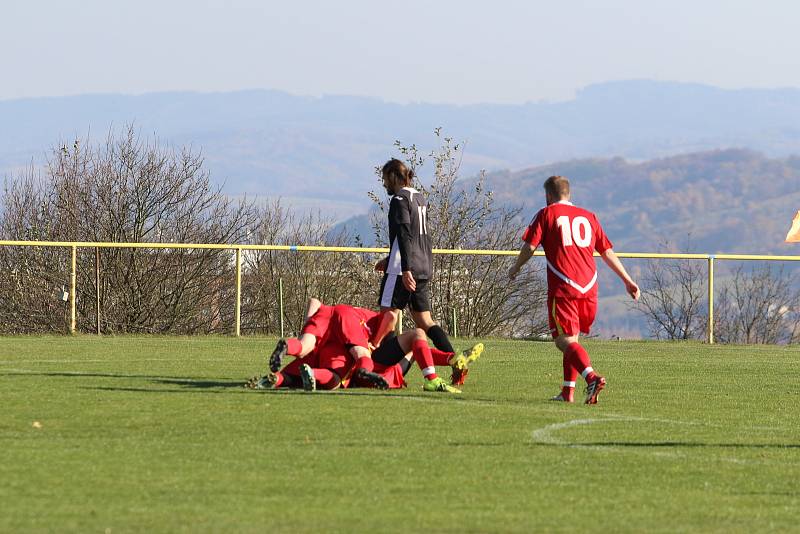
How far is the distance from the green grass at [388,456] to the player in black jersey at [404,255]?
2.13 ft

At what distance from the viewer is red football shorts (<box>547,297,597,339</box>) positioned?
12516 mm

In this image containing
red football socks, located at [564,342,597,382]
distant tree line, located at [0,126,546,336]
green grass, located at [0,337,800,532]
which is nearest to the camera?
green grass, located at [0,337,800,532]

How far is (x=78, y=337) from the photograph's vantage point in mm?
23562

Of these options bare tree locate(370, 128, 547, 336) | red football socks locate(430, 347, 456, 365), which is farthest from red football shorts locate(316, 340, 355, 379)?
bare tree locate(370, 128, 547, 336)

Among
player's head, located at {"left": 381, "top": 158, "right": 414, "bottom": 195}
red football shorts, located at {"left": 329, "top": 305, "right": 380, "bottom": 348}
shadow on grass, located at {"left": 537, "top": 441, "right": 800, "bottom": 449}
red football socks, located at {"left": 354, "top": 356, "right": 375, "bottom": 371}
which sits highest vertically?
player's head, located at {"left": 381, "top": 158, "right": 414, "bottom": 195}

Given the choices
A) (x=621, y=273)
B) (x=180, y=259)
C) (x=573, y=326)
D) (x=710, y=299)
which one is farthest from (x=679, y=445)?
(x=180, y=259)

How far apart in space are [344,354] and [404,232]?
1099 mm

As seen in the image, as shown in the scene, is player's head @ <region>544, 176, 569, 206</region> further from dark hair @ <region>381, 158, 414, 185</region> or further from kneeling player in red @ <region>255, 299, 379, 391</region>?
kneeling player in red @ <region>255, 299, 379, 391</region>

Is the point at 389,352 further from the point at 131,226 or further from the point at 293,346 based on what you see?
the point at 131,226

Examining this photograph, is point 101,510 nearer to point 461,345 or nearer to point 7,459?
point 7,459

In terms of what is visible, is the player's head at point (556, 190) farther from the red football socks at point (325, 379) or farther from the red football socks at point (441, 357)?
the red football socks at point (325, 379)

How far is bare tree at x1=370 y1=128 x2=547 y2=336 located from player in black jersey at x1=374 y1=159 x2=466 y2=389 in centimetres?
1697

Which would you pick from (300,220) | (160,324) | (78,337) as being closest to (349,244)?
(300,220)

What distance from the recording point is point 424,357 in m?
13.1
